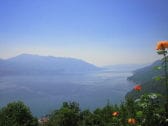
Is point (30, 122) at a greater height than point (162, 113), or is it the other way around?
point (162, 113)

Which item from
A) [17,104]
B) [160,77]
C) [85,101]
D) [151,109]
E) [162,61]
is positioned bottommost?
[85,101]

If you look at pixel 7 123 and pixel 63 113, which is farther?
pixel 63 113

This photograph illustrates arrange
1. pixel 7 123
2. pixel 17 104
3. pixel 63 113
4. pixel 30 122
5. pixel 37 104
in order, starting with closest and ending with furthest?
1. pixel 7 123
2. pixel 63 113
3. pixel 30 122
4. pixel 17 104
5. pixel 37 104

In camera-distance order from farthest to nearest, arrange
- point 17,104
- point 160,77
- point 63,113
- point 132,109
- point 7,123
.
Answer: point 17,104
point 63,113
point 7,123
point 132,109
point 160,77

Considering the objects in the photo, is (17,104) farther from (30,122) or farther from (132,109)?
(132,109)

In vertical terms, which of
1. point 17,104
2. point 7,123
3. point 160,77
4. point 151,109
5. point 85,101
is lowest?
point 85,101

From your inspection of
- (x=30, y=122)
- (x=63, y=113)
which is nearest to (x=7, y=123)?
(x=63, y=113)

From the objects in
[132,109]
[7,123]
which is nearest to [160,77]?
[132,109]

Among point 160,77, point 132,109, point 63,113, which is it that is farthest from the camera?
point 63,113

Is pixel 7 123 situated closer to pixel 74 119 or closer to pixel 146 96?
pixel 146 96
